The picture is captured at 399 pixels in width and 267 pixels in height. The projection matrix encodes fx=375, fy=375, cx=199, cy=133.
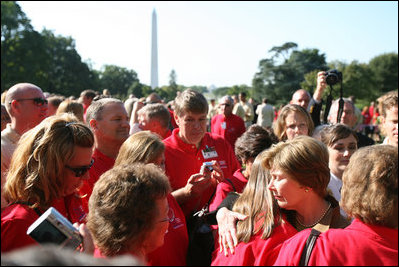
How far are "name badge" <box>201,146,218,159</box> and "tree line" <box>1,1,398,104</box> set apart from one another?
38602mm

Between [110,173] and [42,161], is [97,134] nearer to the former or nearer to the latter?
[42,161]

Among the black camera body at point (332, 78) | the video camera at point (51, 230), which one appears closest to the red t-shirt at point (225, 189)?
the video camera at point (51, 230)

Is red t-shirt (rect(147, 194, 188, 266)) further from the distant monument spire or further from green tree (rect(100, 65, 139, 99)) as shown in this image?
green tree (rect(100, 65, 139, 99))

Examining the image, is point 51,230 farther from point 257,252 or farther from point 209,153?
point 209,153

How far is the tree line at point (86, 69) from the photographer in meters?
42.2

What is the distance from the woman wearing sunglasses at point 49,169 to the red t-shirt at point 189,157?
4.54ft

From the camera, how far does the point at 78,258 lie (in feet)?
2.28

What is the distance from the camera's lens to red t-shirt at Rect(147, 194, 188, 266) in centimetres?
220

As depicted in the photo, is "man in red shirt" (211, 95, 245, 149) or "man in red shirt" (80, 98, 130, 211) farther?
"man in red shirt" (211, 95, 245, 149)

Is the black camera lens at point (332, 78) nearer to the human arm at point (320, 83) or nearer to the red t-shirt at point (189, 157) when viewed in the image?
the human arm at point (320, 83)

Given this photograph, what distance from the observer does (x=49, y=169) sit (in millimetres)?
1984

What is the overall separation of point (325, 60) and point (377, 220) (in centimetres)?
6265

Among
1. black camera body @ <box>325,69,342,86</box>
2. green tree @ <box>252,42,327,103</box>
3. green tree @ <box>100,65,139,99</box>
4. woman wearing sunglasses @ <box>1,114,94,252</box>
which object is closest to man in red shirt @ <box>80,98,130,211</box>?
woman wearing sunglasses @ <box>1,114,94,252</box>

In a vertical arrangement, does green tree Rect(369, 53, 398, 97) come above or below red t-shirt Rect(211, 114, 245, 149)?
above
